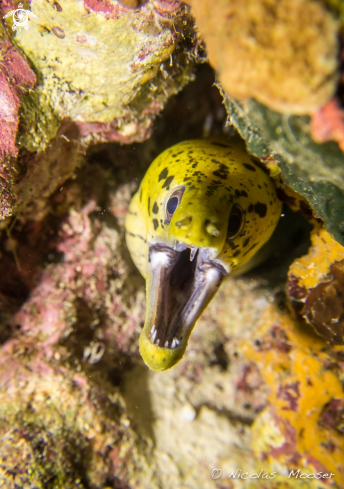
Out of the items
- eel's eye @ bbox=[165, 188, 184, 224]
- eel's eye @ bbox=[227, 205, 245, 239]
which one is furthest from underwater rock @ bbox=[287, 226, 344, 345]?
eel's eye @ bbox=[165, 188, 184, 224]

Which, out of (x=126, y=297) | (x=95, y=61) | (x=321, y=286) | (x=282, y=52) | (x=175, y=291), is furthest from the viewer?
(x=126, y=297)

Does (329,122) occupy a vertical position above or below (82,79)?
below

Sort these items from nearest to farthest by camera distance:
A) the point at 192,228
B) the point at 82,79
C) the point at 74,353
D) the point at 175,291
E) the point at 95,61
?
the point at 192,228
the point at 95,61
the point at 82,79
the point at 175,291
the point at 74,353

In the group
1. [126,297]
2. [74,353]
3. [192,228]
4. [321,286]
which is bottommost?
[74,353]

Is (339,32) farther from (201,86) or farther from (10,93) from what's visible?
(201,86)

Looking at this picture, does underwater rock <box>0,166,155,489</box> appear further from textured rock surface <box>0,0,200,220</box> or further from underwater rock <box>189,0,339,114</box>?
underwater rock <box>189,0,339,114</box>

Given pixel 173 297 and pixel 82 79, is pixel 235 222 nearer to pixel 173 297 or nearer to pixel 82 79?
pixel 173 297

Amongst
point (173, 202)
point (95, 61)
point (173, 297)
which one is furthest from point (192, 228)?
point (95, 61)

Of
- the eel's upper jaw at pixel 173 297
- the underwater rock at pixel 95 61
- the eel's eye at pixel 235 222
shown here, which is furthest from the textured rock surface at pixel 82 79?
the eel's eye at pixel 235 222
